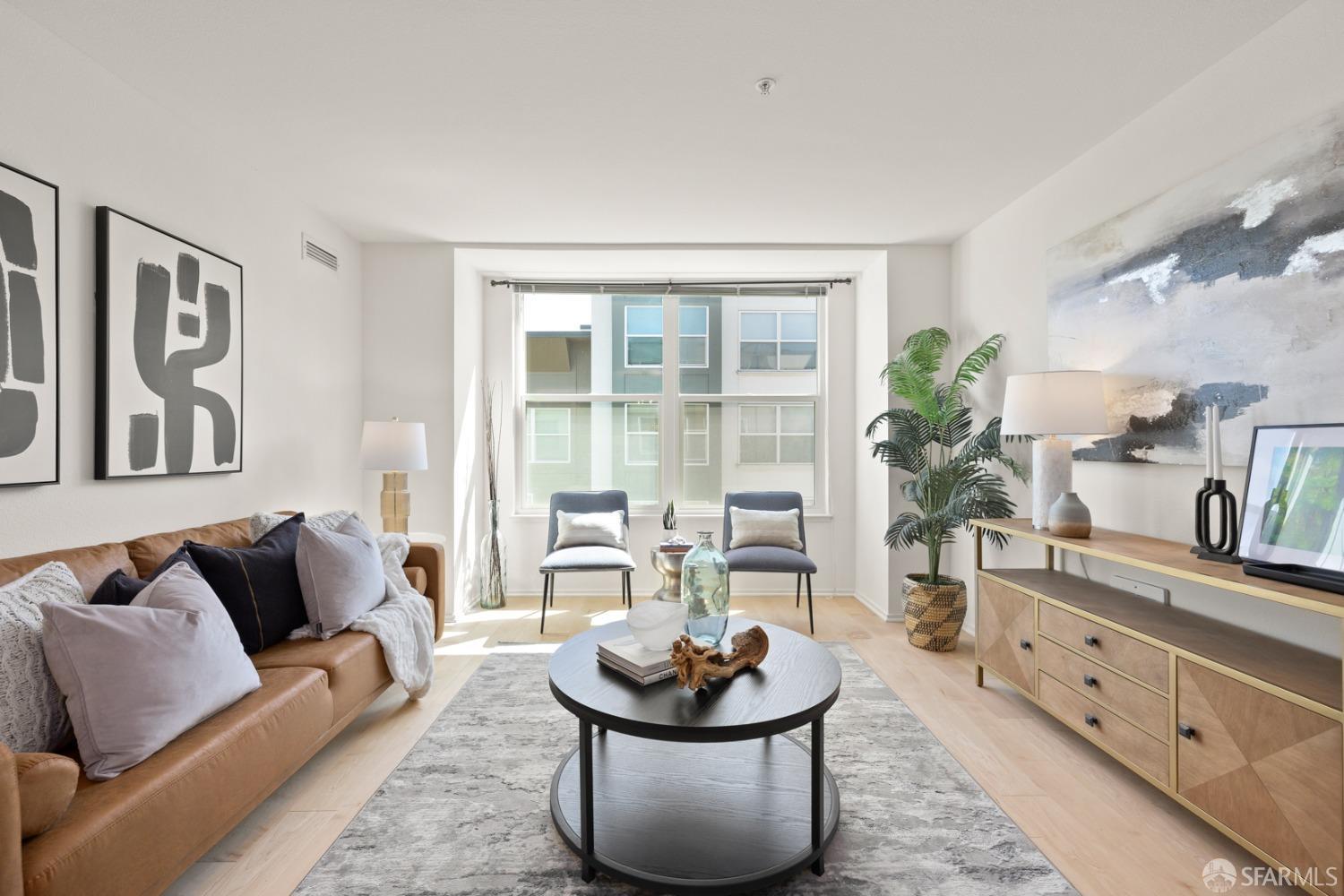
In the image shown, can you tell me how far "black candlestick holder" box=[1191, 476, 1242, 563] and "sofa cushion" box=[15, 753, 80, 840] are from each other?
2997mm

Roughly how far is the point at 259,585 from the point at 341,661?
16.3 inches

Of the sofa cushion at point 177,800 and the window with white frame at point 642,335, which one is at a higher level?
the window with white frame at point 642,335

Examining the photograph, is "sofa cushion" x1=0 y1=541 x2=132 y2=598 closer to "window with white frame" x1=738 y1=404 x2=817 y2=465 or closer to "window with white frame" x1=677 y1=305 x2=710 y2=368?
"window with white frame" x1=677 y1=305 x2=710 y2=368

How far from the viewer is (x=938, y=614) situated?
144 inches

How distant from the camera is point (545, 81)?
239cm

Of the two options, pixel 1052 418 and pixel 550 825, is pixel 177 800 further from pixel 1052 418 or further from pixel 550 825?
pixel 1052 418

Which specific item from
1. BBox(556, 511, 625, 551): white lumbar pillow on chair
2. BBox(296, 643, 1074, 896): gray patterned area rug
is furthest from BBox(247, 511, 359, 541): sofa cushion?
BBox(556, 511, 625, 551): white lumbar pillow on chair

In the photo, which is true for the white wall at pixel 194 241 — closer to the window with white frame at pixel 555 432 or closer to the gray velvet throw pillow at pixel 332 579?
the gray velvet throw pillow at pixel 332 579

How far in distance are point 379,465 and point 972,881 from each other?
3276 millimetres

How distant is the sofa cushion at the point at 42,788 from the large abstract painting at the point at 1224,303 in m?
3.24

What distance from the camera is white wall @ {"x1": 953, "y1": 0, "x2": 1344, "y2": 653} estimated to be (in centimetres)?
199

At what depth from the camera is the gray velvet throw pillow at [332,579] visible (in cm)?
253

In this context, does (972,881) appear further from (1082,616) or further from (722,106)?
(722,106)

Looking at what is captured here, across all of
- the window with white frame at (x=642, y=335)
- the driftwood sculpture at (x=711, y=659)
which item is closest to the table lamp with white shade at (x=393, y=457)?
the window with white frame at (x=642, y=335)
